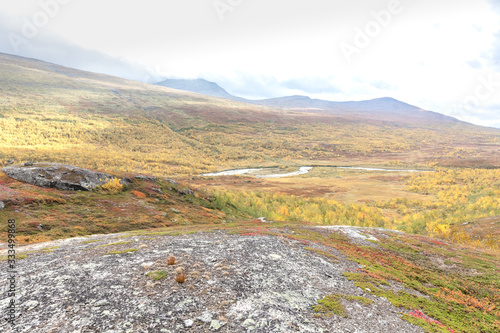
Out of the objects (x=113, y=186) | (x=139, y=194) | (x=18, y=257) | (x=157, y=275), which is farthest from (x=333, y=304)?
(x=113, y=186)

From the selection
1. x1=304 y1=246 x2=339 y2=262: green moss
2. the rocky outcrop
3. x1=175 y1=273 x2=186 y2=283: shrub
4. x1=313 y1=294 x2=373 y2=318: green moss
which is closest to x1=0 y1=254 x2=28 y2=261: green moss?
x1=175 y1=273 x2=186 y2=283: shrub

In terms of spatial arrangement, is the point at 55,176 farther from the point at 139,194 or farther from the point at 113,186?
the point at 139,194

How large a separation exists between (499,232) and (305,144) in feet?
518

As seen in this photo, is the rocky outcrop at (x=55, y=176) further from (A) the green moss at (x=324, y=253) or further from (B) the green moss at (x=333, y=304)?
(B) the green moss at (x=333, y=304)

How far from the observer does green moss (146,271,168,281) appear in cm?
940

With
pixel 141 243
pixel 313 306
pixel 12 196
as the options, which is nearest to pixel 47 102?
pixel 12 196

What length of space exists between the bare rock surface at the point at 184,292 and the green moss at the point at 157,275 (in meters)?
0.08

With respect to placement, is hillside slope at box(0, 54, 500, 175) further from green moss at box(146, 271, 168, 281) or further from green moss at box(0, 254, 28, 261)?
green moss at box(146, 271, 168, 281)

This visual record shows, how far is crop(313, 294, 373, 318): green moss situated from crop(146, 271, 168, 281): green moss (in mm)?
6176

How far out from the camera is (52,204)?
2098 cm

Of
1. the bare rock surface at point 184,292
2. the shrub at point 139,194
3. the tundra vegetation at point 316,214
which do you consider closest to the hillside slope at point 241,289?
the bare rock surface at point 184,292

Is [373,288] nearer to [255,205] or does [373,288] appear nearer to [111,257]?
[111,257]

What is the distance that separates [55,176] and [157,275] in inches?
918

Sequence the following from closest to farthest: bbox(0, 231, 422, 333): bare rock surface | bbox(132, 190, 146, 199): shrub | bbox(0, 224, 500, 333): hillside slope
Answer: bbox(0, 231, 422, 333): bare rock surface < bbox(0, 224, 500, 333): hillside slope < bbox(132, 190, 146, 199): shrub
